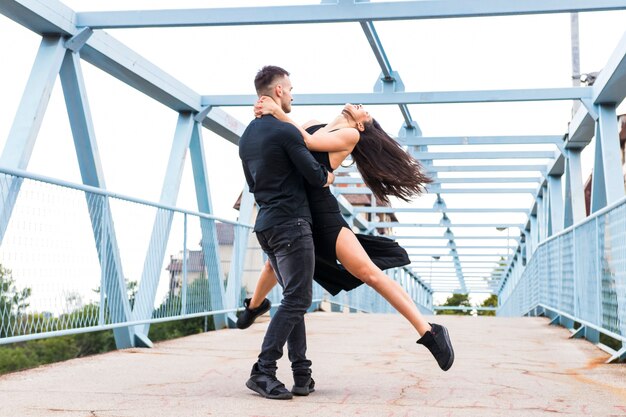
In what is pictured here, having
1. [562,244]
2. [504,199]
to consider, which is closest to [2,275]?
[562,244]

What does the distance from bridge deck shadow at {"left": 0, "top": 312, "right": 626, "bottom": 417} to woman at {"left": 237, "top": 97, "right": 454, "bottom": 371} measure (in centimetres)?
42

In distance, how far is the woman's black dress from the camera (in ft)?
13.3

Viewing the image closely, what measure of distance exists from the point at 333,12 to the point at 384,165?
2.95 meters

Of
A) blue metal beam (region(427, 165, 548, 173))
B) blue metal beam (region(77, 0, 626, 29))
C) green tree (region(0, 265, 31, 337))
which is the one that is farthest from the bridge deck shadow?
blue metal beam (region(427, 165, 548, 173))

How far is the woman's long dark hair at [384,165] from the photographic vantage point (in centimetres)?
432

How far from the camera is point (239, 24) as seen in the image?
716 cm

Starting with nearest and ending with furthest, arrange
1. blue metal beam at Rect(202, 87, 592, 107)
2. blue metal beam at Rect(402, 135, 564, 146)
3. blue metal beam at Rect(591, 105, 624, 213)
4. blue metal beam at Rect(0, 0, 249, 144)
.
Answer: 1. blue metal beam at Rect(0, 0, 249, 144)
2. blue metal beam at Rect(591, 105, 624, 213)
3. blue metal beam at Rect(202, 87, 592, 107)
4. blue metal beam at Rect(402, 135, 564, 146)

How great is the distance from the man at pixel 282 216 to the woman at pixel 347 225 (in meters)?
0.11

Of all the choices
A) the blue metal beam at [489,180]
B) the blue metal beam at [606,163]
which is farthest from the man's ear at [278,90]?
the blue metal beam at [489,180]

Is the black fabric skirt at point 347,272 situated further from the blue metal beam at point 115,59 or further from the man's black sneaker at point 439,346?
the blue metal beam at point 115,59

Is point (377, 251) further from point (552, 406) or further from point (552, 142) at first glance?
point (552, 142)

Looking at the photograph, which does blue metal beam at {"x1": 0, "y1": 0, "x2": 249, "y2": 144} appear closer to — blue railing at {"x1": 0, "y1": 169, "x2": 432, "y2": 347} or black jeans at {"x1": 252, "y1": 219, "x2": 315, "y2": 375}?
blue railing at {"x1": 0, "y1": 169, "x2": 432, "y2": 347}

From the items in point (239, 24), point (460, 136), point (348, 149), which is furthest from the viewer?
point (460, 136)

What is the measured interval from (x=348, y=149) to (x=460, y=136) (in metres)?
9.33
